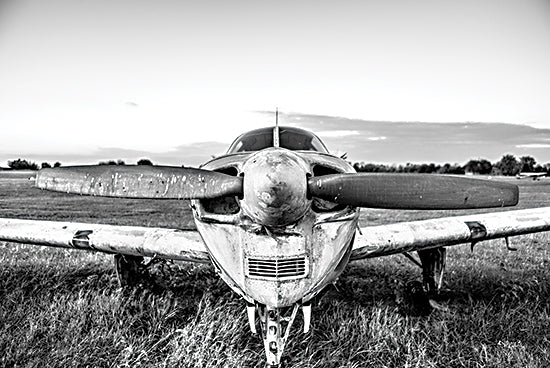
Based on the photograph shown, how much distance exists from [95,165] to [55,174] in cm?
32

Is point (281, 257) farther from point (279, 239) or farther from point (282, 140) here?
point (282, 140)

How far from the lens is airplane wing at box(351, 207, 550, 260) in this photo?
17.5 ft

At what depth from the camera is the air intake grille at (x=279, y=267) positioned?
3.42m

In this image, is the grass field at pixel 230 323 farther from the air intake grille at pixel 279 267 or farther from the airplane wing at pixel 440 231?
the air intake grille at pixel 279 267

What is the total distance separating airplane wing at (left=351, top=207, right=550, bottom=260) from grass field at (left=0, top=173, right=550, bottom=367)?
757mm

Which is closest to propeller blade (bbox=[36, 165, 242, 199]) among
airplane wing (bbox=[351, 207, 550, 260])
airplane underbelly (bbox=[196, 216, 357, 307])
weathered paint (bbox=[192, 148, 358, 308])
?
weathered paint (bbox=[192, 148, 358, 308])

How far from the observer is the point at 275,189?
9.21 ft

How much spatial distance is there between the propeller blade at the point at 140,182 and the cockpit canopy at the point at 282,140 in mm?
1631

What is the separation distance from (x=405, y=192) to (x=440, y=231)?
2.97 meters

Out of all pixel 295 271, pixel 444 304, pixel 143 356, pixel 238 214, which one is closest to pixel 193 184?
pixel 238 214

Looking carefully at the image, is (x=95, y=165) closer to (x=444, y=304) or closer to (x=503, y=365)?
(x=503, y=365)

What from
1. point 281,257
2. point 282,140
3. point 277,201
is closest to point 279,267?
point 281,257

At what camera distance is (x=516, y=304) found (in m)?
5.61

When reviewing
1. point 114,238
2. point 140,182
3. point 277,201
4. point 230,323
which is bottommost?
point 230,323
